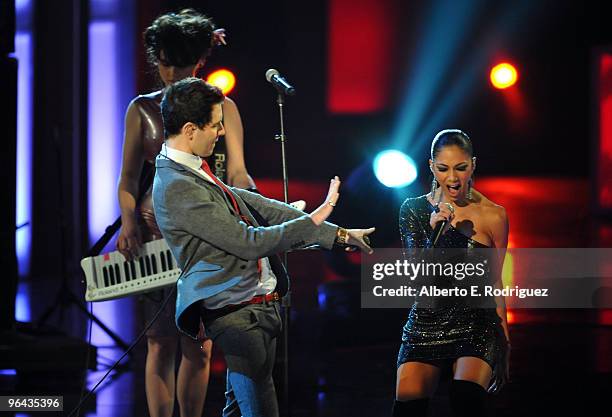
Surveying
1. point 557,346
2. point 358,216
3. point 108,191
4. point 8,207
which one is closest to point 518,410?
point 557,346

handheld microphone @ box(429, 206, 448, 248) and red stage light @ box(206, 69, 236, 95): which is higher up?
red stage light @ box(206, 69, 236, 95)

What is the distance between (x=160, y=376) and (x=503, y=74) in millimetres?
6074

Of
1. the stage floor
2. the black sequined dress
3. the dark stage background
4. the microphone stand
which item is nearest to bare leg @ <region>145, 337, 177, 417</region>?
the microphone stand

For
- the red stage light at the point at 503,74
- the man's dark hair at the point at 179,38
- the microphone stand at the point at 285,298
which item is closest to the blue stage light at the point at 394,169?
the red stage light at the point at 503,74

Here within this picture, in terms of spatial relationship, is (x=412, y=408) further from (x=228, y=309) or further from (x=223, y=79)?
(x=223, y=79)

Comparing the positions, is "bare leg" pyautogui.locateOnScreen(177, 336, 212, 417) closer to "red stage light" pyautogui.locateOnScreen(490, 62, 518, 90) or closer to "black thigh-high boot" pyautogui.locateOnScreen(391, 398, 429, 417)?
"black thigh-high boot" pyautogui.locateOnScreen(391, 398, 429, 417)

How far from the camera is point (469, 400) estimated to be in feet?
9.82

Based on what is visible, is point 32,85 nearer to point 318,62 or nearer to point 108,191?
point 108,191

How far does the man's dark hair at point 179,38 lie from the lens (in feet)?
11.0

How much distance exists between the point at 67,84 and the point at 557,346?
6.06m

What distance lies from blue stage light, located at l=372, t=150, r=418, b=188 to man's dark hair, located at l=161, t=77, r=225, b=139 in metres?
4.31

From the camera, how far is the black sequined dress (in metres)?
3.16

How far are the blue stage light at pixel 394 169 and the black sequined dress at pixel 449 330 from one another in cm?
372

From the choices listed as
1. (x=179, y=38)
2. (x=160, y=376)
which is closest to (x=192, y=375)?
(x=160, y=376)
